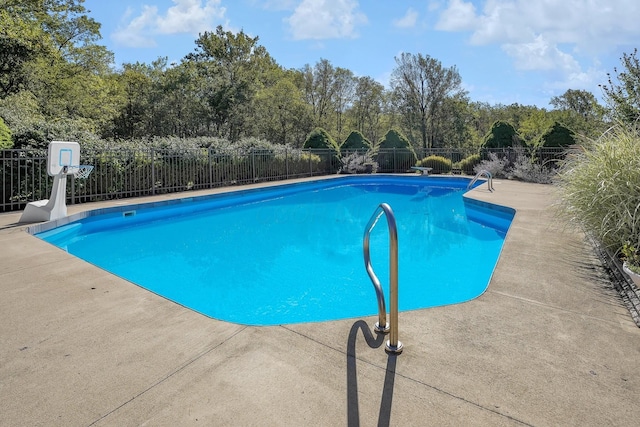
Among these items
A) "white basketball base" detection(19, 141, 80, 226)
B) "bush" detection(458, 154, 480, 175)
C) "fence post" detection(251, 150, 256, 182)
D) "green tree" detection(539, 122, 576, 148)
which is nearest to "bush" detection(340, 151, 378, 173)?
"bush" detection(458, 154, 480, 175)

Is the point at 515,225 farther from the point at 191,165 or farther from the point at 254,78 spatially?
the point at 254,78

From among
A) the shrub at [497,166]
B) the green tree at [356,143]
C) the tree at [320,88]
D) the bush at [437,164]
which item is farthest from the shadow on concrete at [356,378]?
the tree at [320,88]

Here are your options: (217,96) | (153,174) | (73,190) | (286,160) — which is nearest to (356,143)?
(286,160)

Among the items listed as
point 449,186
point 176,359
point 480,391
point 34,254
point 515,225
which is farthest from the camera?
point 449,186

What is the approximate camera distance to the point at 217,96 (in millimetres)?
22312

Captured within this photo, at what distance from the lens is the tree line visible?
13930mm

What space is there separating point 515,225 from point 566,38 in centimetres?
820

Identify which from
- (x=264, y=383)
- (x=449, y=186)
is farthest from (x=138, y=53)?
(x=264, y=383)

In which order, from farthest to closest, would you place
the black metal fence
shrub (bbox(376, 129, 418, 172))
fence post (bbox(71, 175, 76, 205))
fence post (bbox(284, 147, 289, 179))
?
shrub (bbox(376, 129, 418, 172)) < fence post (bbox(284, 147, 289, 179)) < fence post (bbox(71, 175, 76, 205)) < the black metal fence

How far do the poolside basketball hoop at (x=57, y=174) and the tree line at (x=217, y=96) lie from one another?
2.28 metres

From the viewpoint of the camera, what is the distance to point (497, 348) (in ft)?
7.20

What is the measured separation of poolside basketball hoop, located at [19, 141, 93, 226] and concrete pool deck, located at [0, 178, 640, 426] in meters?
3.62

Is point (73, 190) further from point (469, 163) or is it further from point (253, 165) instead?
point (469, 163)

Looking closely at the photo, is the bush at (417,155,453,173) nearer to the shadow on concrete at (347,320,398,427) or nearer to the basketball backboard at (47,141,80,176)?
the basketball backboard at (47,141,80,176)
